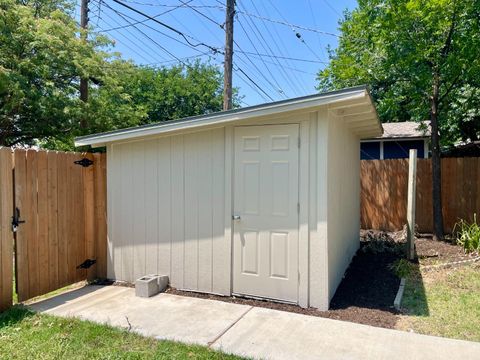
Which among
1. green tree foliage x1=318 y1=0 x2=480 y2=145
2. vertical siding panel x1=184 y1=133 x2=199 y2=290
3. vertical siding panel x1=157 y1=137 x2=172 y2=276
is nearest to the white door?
vertical siding panel x1=184 y1=133 x2=199 y2=290

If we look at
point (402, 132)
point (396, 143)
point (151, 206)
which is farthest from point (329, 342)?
point (396, 143)

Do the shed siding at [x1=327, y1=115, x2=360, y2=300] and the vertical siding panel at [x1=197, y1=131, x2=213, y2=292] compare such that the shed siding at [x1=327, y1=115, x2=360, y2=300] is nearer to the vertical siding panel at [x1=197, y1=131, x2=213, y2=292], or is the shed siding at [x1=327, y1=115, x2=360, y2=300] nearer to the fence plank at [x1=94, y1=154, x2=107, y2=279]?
the vertical siding panel at [x1=197, y1=131, x2=213, y2=292]

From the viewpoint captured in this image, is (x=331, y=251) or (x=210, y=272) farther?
(x=210, y=272)

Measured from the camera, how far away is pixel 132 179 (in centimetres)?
503

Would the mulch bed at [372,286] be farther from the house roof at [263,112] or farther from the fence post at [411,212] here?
the house roof at [263,112]

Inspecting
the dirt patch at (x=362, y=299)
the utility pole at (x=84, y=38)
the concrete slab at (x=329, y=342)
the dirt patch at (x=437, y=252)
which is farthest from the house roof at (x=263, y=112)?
the utility pole at (x=84, y=38)

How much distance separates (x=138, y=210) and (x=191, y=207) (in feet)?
2.83

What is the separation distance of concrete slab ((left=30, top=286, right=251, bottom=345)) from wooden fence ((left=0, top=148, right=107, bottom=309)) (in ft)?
1.20

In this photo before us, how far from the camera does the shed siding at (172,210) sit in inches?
180

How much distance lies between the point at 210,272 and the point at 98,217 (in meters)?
1.93

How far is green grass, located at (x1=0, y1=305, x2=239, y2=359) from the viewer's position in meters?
2.98

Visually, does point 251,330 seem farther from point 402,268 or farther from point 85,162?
point 85,162

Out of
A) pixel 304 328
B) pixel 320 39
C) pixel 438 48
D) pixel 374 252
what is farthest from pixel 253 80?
pixel 304 328

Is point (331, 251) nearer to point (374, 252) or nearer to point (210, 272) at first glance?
point (210, 272)
